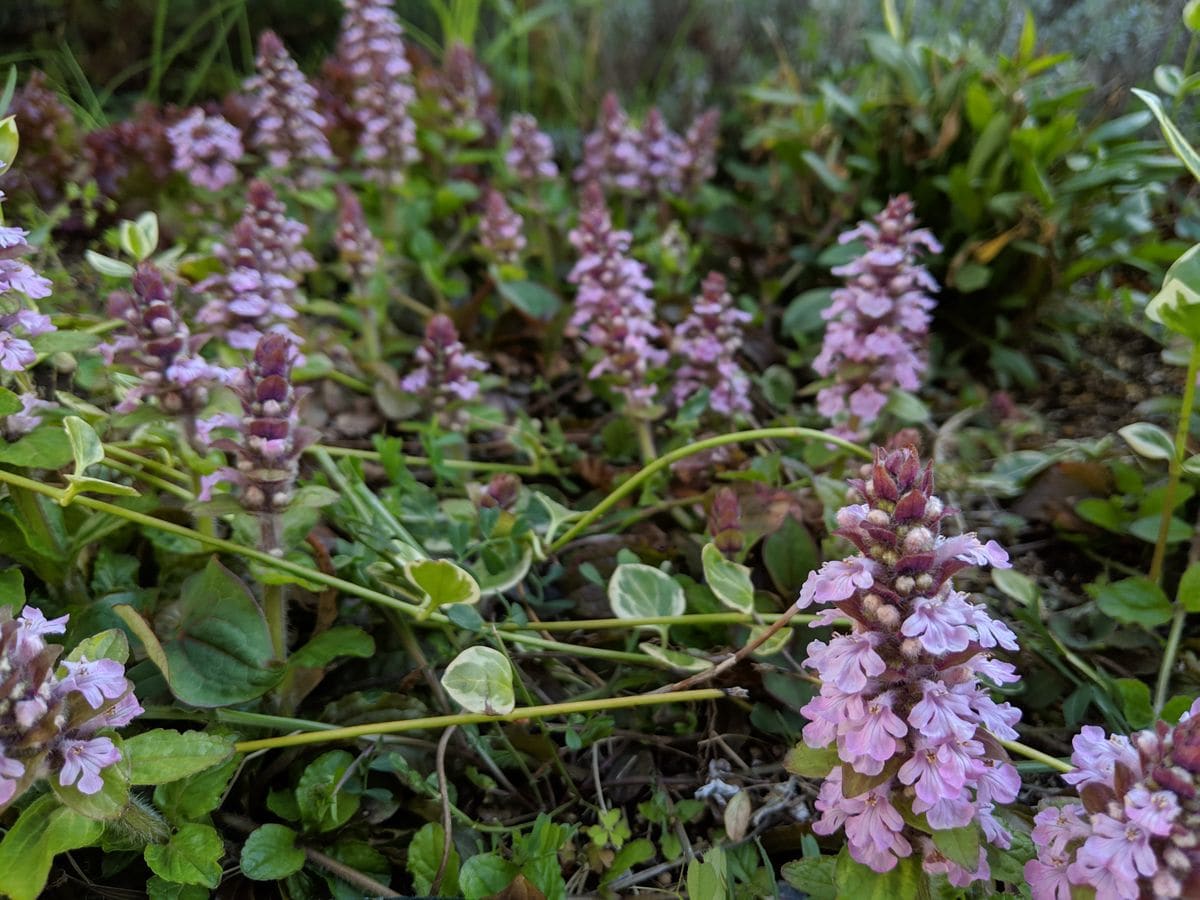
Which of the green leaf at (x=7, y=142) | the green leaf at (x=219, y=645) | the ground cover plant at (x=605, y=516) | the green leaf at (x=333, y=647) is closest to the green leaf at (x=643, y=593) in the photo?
the ground cover plant at (x=605, y=516)

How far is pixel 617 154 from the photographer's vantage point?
272cm

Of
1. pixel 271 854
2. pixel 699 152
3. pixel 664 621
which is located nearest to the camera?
pixel 271 854

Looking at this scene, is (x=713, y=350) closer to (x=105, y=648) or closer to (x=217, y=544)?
(x=217, y=544)

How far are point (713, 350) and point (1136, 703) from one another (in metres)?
1.01

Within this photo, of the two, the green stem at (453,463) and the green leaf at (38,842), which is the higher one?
the green leaf at (38,842)

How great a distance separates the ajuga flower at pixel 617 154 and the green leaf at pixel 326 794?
193 cm

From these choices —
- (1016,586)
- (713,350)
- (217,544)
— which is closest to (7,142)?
(217,544)

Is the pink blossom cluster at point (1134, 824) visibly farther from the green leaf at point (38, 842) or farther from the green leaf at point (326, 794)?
the green leaf at point (38, 842)

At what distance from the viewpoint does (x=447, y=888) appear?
1.15m

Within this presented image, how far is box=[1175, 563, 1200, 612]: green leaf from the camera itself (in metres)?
1.36

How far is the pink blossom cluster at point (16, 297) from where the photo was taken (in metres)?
1.14

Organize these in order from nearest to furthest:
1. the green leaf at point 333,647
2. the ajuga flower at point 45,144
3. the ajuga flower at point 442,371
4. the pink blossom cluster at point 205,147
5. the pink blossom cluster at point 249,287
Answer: the green leaf at point 333,647 < the pink blossom cluster at point 249,287 < the ajuga flower at point 442,371 < the pink blossom cluster at point 205,147 < the ajuga flower at point 45,144

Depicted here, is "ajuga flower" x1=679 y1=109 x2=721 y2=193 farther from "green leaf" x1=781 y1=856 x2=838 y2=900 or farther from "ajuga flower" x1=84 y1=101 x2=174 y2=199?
"green leaf" x1=781 y1=856 x2=838 y2=900

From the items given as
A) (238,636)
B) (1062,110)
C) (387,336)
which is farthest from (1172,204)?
(238,636)
